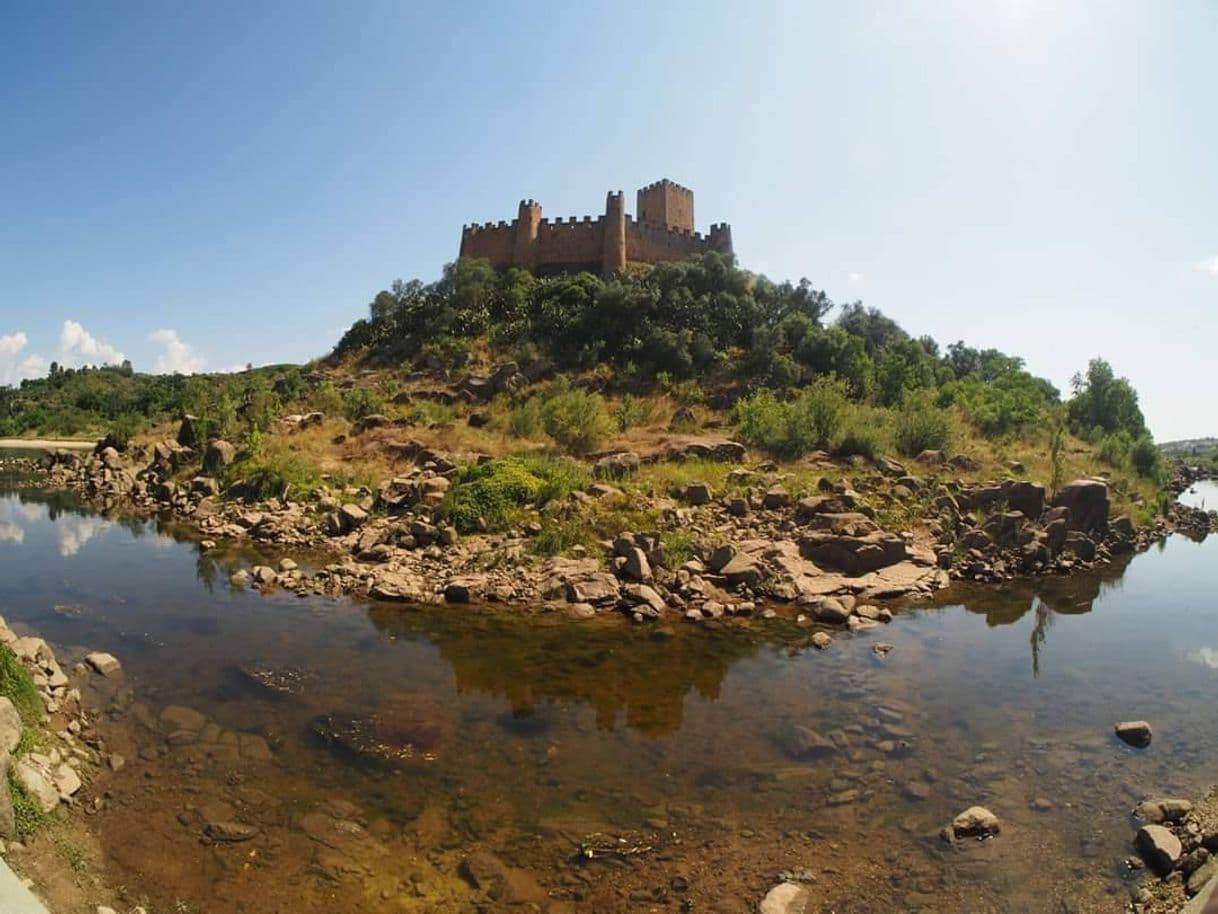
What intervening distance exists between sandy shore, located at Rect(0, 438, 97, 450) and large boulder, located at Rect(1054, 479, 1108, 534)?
50174 mm

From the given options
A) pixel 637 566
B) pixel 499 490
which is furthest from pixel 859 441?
pixel 637 566

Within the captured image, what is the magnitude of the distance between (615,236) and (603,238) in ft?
3.36

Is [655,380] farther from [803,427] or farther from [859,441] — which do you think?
[859,441]

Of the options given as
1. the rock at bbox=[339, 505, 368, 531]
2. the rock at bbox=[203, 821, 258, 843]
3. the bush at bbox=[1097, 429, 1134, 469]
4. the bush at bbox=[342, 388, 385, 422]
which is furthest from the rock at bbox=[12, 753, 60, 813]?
the bush at bbox=[1097, 429, 1134, 469]

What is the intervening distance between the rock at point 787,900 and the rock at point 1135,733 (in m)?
4.36

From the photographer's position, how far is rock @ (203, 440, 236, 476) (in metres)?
20.5

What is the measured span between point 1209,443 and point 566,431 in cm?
11730

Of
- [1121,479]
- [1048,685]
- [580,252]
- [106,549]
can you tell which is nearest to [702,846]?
[1048,685]

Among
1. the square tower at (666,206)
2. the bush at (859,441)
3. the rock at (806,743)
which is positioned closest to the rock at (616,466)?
the bush at (859,441)

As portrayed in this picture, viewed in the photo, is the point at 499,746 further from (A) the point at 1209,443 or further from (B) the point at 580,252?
(A) the point at 1209,443

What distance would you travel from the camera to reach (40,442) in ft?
161

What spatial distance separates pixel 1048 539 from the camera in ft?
49.5

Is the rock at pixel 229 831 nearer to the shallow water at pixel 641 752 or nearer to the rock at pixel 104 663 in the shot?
the shallow water at pixel 641 752

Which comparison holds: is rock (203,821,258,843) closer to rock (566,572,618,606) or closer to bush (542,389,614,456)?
rock (566,572,618,606)
